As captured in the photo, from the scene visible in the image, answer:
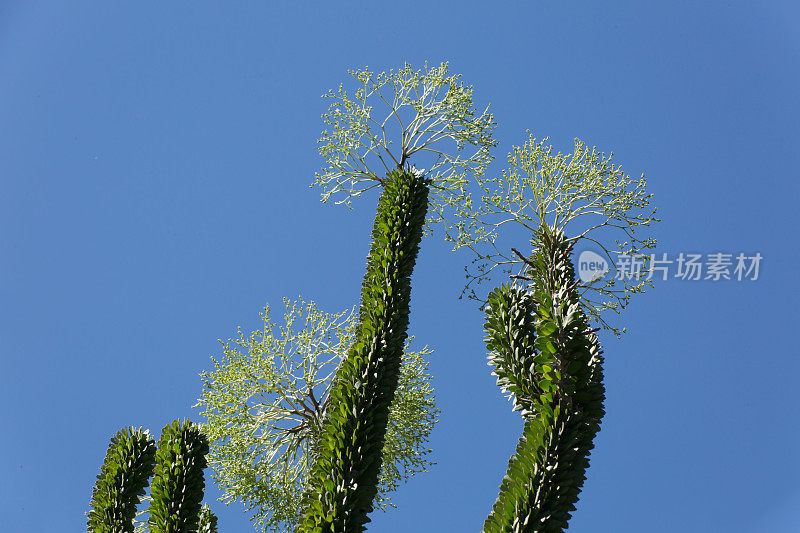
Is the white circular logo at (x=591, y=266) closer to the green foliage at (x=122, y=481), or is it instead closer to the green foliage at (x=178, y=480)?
the green foliage at (x=178, y=480)

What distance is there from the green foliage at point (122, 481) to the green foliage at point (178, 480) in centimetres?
47

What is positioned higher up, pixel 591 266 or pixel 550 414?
pixel 591 266

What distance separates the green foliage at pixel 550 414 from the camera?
265 inches

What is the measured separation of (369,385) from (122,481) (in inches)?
165

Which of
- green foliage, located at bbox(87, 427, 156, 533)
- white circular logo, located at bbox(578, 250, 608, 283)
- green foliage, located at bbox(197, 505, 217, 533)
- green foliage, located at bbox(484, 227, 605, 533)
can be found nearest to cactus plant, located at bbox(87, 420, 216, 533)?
green foliage, located at bbox(87, 427, 156, 533)

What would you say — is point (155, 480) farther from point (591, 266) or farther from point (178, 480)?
point (591, 266)

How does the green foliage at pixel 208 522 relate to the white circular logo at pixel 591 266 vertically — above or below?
below

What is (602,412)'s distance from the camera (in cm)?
701

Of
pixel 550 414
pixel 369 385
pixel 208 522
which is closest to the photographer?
pixel 550 414

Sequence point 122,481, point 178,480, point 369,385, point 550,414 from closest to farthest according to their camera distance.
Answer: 1. point 550,414
2. point 369,385
3. point 178,480
4. point 122,481

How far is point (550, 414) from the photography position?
680cm

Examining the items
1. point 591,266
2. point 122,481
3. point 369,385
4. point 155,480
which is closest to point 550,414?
point 369,385

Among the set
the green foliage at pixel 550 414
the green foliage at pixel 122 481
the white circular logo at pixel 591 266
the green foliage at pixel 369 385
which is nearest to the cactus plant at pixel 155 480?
the green foliage at pixel 122 481

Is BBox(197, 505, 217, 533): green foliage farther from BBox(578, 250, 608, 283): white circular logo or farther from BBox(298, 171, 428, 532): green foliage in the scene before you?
BBox(578, 250, 608, 283): white circular logo
